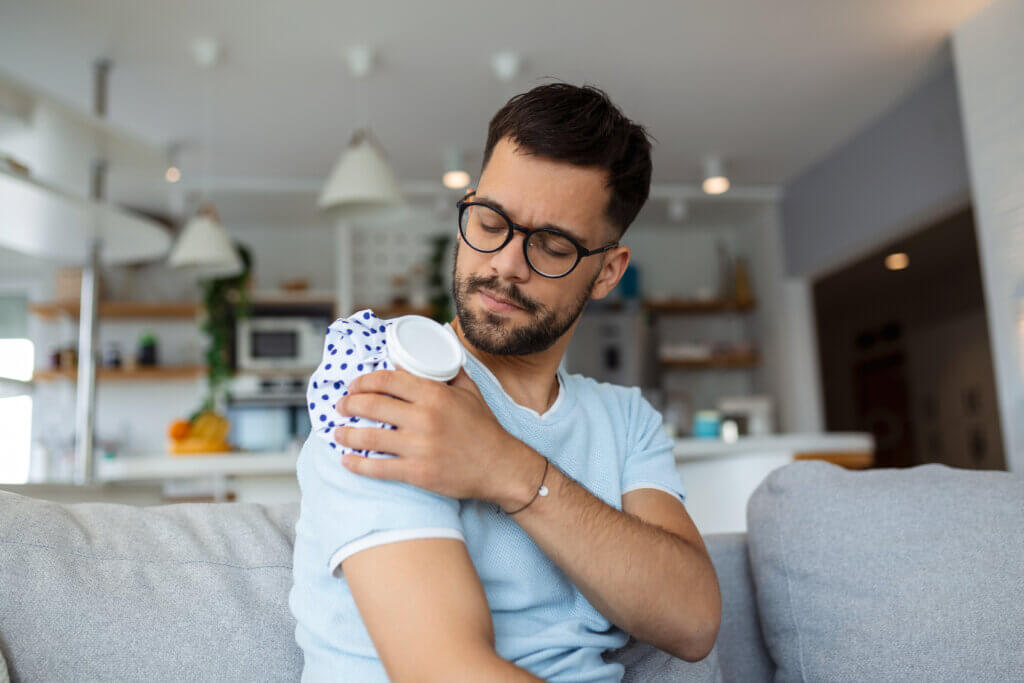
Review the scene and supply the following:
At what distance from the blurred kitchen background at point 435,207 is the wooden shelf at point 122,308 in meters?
0.04

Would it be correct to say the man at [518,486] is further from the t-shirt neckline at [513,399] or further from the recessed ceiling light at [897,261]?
the recessed ceiling light at [897,261]

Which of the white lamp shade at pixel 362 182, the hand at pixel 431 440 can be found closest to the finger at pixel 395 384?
the hand at pixel 431 440

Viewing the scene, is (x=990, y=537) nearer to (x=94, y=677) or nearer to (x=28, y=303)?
(x=94, y=677)

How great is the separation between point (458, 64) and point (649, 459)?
352 centimetres

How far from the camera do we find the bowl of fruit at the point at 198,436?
3471 mm

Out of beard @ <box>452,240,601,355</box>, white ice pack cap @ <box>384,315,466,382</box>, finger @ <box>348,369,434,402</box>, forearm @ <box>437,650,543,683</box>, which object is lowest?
forearm @ <box>437,650,543,683</box>

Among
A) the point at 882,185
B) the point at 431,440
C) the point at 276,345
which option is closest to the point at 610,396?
the point at 431,440

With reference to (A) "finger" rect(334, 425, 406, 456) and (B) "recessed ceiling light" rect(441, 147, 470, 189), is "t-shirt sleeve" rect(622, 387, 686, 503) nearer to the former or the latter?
(A) "finger" rect(334, 425, 406, 456)

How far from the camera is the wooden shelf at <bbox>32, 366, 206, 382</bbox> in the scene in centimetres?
594

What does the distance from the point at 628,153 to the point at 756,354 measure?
5847 millimetres

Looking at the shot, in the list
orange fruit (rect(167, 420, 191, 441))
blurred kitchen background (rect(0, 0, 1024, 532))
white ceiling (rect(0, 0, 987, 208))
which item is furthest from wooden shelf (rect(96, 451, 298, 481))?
white ceiling (rect(0, 0, 987, 208))

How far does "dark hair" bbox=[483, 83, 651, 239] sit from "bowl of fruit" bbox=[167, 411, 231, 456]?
2737 millimetres

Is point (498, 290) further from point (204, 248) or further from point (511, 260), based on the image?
point (204, 248)

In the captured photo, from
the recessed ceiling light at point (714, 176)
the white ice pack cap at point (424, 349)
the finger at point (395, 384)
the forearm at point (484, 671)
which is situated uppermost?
the recessed ceiling light at point (714, 176)
